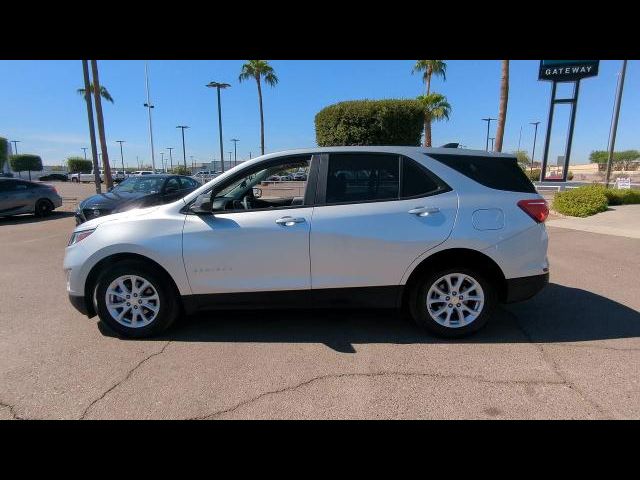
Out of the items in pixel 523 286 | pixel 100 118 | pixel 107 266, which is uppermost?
pixel 100 118

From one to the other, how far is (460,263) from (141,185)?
892 cm

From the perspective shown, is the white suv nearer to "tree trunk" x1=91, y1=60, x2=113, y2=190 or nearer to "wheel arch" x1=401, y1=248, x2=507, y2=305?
"wheel arch" x1=401, y1=248, x2=507, y2=305

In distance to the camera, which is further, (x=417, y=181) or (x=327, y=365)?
(x=417, y=181)

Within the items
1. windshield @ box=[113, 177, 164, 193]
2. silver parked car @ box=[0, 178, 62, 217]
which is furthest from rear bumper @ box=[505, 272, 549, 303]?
silver parked car @ box=[0, 178, 62, 217]

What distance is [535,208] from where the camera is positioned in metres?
3.46

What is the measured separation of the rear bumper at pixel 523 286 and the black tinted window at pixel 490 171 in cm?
83

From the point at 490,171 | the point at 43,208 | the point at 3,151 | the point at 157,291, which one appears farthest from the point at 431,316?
the point at 3,151

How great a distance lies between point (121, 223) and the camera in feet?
11.5

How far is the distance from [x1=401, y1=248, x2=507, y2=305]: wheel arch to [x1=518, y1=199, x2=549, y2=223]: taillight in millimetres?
561

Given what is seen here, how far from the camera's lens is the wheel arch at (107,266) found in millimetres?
3500

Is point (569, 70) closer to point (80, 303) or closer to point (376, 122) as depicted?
point (376, 122)

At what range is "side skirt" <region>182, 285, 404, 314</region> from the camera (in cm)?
350

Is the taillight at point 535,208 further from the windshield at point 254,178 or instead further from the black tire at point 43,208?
the black tire at point 43,208
